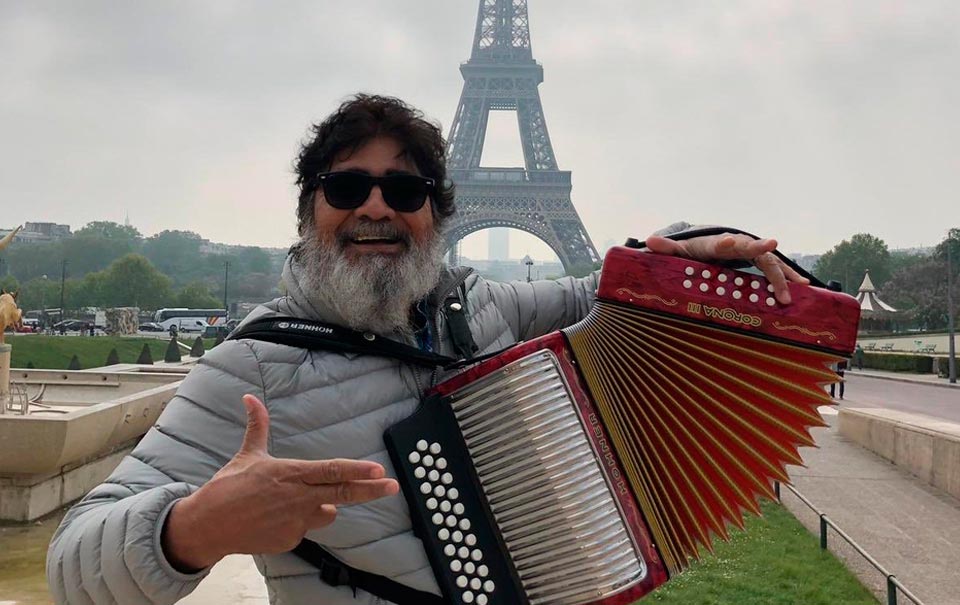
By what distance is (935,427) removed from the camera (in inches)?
376

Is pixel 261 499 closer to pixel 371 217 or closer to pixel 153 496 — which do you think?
pixel 153 496

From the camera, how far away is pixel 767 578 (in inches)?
217

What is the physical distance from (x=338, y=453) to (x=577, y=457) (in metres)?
0.60

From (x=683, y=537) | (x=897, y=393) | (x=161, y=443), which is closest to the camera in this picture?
(x=161, y=443)

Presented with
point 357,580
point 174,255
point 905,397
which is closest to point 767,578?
point 357,580

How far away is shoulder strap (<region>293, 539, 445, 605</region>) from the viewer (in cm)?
176

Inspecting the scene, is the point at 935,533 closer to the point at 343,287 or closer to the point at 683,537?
the point at 683,537

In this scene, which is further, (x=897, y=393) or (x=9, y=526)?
(x=897, y=393)

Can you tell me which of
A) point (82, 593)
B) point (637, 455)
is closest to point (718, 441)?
point (637, 455)

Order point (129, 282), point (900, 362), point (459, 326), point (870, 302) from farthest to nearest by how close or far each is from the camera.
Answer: point (129, 282), point (870, 302), point (900, 362), point (459, 326)

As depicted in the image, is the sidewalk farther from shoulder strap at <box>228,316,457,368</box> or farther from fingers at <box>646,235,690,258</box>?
shoulder strap at <box>228,316,457,368</box>

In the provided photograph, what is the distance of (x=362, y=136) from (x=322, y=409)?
0.80m

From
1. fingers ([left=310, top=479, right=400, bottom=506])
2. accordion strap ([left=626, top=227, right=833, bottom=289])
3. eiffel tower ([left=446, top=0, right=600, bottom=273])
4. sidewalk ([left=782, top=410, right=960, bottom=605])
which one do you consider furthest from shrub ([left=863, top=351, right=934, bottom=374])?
fingers ([left=310, top=479, right=400, bottom=506])

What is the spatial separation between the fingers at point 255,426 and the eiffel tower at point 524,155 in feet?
139
